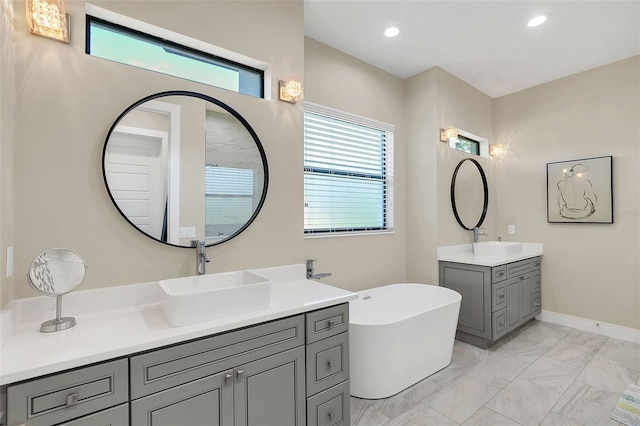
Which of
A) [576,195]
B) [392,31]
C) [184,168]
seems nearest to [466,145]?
[576,195]

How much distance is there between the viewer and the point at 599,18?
8.25ft

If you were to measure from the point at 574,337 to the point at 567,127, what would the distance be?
2.38 m

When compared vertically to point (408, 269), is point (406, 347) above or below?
below

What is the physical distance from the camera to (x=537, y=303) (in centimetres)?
363

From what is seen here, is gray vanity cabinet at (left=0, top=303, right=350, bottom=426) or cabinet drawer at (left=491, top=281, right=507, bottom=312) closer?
gray vanity cabinet at (left=0, top=303, right=350, bottom=426)

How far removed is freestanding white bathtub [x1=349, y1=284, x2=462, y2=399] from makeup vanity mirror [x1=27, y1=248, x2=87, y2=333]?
1586 mm

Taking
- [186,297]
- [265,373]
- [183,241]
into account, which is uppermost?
[183,241]

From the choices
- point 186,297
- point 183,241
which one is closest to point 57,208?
point 183,241

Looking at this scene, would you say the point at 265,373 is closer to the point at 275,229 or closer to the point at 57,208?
the point at 275,229

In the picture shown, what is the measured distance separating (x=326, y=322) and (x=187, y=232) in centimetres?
96

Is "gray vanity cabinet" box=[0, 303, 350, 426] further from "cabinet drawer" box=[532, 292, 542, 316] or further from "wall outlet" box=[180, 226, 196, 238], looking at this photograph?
"cabinet drawer" box=[532, 292, 542, 316]

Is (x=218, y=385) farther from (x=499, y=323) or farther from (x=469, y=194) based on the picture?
(x=469, y=194)

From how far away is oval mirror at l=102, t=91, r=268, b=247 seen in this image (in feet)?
5.27

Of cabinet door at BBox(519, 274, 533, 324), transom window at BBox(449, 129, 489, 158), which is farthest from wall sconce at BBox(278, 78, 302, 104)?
cabinet door at BBox(519, 274, 533, 324)
